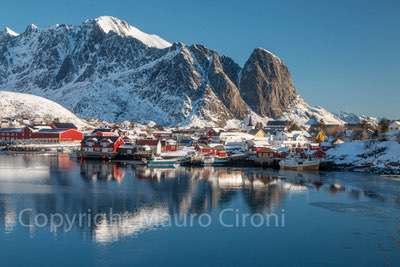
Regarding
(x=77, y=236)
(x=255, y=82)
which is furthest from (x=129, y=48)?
(x=77, y=236)

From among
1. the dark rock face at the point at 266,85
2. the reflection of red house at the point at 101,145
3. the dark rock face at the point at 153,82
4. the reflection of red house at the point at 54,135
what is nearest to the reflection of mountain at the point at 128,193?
the reflection of red house at the point at 101,145

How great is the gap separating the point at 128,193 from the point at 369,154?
85.1ft

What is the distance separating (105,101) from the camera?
144 metres

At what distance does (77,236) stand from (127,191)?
10.8 metres

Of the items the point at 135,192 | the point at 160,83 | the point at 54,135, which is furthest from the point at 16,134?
the point at 160,83

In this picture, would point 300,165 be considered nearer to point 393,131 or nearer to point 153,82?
point 393,131

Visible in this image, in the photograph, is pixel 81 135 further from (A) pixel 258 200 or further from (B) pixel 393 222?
(B) pixel 393 222

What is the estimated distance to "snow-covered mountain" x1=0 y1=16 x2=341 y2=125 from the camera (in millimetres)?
138125

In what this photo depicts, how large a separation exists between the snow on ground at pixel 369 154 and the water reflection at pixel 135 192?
7083 mm

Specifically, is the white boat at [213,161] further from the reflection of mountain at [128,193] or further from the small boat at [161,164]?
the reflection of mountain at [128,193]

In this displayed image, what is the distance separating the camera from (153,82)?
14575 centimetres

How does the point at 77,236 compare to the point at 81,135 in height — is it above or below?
below

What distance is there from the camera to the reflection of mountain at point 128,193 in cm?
2269

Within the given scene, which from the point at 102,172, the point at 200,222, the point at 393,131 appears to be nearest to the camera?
the point at 200,222
